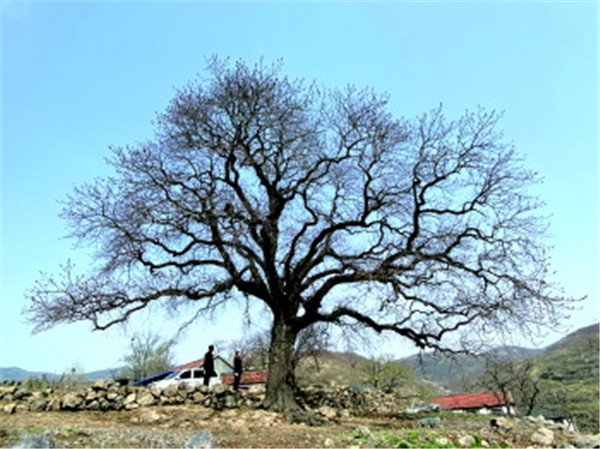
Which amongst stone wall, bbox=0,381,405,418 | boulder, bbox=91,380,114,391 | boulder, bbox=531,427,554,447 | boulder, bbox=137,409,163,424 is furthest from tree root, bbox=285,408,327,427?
boulder, bbox=91,380,114,391

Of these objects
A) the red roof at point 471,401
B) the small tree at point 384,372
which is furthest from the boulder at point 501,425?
the small tree at point 384,372

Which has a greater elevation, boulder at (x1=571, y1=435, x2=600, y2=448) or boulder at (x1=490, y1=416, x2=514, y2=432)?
boulder at (x1=490, y1=416, x2=514, y2=432)

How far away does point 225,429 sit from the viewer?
32.5 feet

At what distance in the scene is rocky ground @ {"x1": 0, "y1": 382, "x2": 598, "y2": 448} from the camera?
7.92 m

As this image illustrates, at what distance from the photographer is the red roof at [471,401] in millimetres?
46188

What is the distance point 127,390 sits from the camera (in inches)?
569

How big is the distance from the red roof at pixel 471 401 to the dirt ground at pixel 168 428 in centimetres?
3902

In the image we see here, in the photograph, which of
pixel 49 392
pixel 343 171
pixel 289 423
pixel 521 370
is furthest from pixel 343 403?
pixel 521 370

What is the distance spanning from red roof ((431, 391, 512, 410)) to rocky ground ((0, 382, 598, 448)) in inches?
1447

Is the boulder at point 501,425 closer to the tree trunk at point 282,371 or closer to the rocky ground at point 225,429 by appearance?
the rocky ground at point 225,429

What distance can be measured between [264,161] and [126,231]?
470 centimetres

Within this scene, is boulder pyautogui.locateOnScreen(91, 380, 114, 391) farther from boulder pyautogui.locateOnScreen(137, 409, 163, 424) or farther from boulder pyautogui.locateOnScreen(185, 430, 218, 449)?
boulder pyautogui.locateOnScreen(185, 430, 218, 449)

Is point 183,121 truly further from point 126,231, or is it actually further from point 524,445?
point 524,445

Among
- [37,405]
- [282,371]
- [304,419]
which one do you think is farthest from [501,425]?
[37,405]
